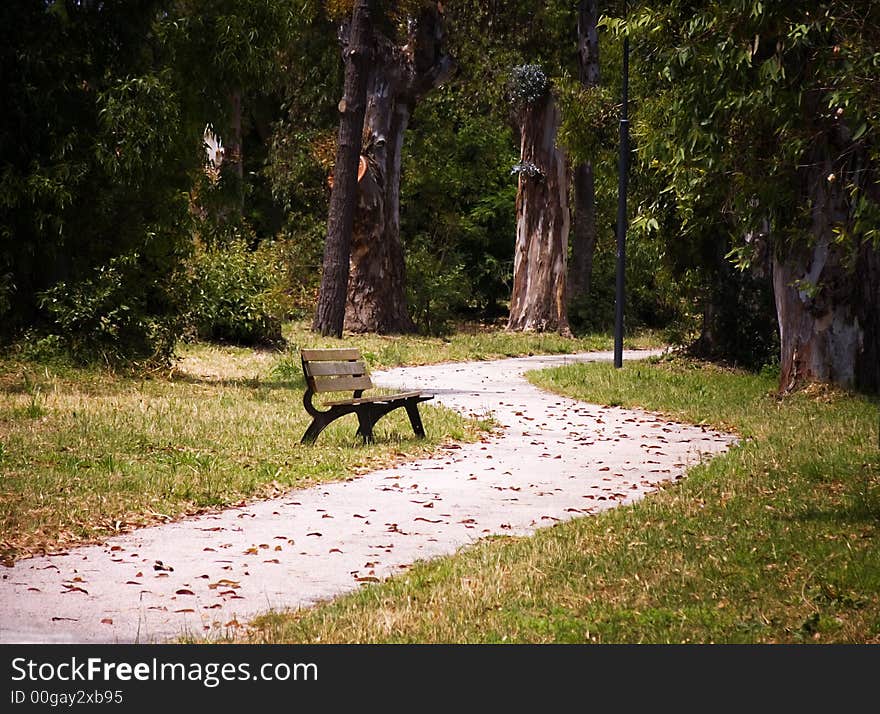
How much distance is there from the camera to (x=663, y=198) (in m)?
22.9

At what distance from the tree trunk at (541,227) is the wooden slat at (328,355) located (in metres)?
23.7

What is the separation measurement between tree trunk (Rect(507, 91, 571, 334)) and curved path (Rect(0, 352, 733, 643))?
885 inches

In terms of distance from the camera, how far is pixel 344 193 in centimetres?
3136

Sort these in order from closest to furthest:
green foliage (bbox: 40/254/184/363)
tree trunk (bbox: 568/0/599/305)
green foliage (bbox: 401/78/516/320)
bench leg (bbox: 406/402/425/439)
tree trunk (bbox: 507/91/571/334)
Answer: bench leg (bbox: 406/402/425/439)
green foliage (bbox: 40/254/184/363)
tree trunk (bbox: 507/91/571/334)
tree trunk (bbox: 568/0/599/305)
green foliage (bbox: 401/78/516/320)

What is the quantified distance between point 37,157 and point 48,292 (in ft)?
6.84

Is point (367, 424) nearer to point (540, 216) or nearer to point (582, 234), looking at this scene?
point (540, 216)

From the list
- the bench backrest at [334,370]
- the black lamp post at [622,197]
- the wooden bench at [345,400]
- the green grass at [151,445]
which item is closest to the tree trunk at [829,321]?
the green grass at [151,445]

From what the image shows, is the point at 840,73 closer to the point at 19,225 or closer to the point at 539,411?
the point at 539,411

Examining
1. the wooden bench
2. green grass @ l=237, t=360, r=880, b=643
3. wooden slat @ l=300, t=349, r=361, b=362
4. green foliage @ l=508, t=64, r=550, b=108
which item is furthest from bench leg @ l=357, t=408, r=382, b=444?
green foliage @ l=508, t=64, r=550, b=108

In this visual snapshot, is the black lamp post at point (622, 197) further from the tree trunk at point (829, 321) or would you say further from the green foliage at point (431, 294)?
the green foliage at point (431, 294)

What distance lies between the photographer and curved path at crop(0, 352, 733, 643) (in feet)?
23.4

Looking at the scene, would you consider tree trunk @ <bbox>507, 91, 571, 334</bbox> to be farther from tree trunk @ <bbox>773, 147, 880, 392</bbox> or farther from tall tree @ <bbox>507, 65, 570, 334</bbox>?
tree trunk @ <bbox>773, 147, 880, 392</bbox>

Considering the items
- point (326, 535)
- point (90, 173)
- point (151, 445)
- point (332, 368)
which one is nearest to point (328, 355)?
point (332, 368)
